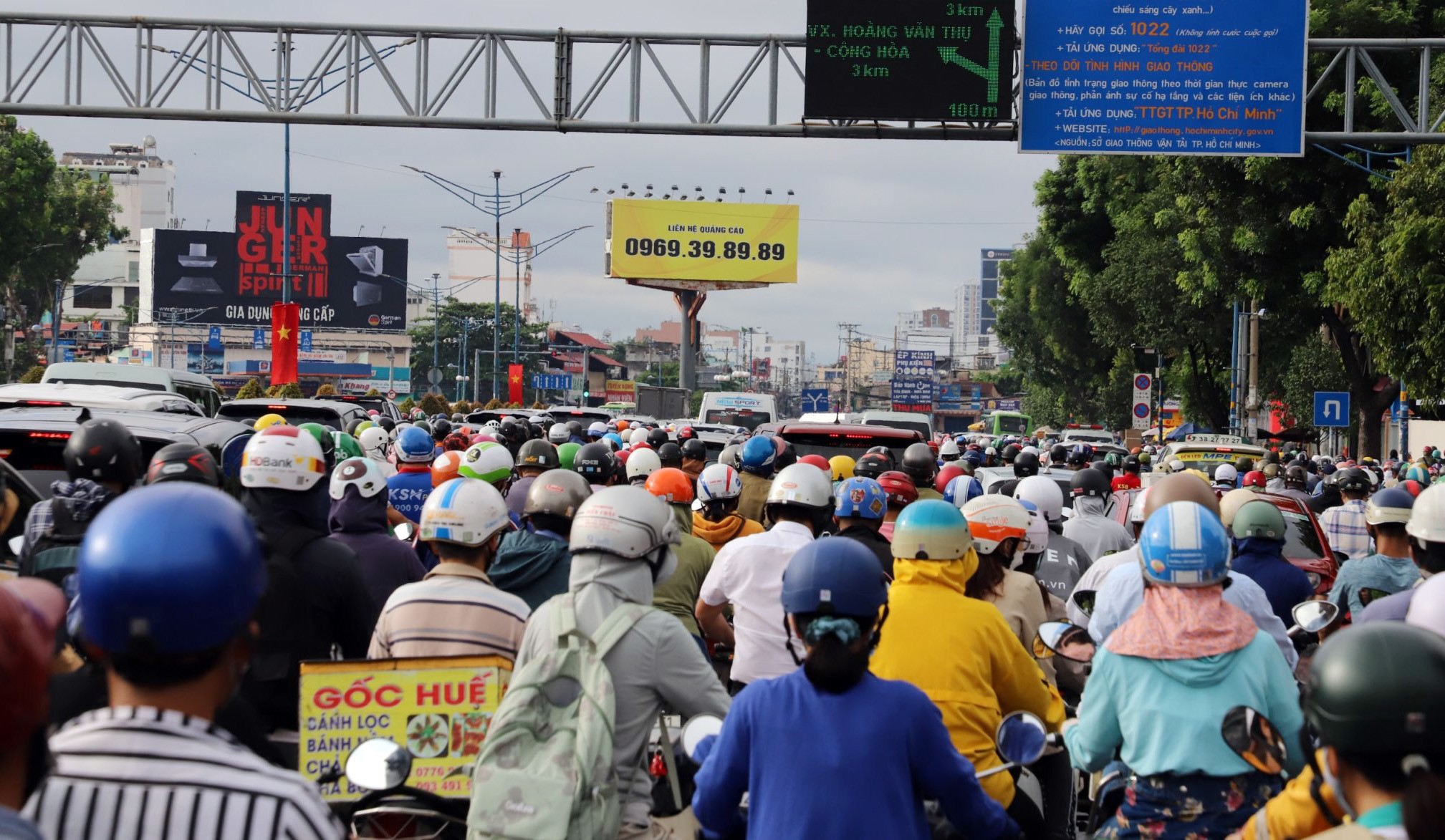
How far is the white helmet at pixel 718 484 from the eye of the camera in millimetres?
9719

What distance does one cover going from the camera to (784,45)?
19672mm

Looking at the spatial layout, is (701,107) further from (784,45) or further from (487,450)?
(487,450)

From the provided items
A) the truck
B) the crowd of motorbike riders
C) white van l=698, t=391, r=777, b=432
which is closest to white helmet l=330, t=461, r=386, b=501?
the crowd of motorbike riders

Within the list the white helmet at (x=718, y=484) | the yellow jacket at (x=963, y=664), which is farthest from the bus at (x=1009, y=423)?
the yellow jacket at (x=963, y=664)

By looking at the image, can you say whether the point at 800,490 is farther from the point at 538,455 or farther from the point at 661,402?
the point at 661,402

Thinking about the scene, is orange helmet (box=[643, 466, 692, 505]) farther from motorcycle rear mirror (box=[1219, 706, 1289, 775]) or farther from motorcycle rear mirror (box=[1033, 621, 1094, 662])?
motorcycle rear mirror (box=[1219, 706, 1289, 775])

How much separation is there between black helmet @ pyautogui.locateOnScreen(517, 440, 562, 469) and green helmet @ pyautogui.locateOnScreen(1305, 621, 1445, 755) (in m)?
9.15

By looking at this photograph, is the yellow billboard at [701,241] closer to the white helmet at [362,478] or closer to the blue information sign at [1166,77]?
the blue information sign at [1166,77]

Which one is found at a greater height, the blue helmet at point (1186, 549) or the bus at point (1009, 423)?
the blue helmet at point (1186, 549)

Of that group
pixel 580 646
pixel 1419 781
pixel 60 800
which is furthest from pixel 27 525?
pixel 1419 781

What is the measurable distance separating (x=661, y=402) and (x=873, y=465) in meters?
44.9

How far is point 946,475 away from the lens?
49.4 ft

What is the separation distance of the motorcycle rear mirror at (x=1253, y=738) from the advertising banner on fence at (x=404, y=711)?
208 centimetres

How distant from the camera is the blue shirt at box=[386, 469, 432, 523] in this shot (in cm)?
1119
